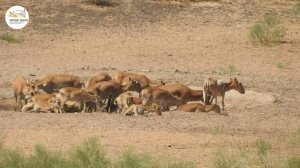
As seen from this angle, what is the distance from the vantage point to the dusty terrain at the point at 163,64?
50.8ft

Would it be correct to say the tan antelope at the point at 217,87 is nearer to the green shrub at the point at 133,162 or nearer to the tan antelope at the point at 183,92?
the tan antelope at the point at 183,92

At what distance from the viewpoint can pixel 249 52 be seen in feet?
100

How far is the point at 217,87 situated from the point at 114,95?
2.77 m

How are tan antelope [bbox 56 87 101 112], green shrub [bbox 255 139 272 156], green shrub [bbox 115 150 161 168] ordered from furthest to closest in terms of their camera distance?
tan antelope [bbox 56 87 101 112], green shrub [bbox 255 139 272 156], green shrub [bbox 115 150 161 168]

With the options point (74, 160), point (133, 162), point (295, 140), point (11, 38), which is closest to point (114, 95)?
point (295, 140)

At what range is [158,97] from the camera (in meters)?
20.4

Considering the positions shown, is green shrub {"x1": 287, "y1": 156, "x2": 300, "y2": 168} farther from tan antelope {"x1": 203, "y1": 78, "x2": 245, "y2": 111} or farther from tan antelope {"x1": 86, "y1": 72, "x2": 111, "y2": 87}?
tan antelope {"x1": 86, "y1": 72, "x2": 111, "y2": 87}

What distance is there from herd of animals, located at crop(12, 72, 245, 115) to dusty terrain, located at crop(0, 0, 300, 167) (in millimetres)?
735

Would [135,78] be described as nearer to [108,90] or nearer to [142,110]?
[108,90]

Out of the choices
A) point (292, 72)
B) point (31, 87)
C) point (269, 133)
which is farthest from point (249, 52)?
point (269, 133)

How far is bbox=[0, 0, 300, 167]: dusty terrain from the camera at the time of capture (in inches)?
609

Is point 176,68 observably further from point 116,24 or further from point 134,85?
point 116,24

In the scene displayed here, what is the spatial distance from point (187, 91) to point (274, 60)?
8813mm

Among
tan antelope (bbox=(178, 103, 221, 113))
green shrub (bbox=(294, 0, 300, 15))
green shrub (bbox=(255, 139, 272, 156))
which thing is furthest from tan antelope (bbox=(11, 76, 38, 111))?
green shrub (bbox=(294, 0, 300, 15))
